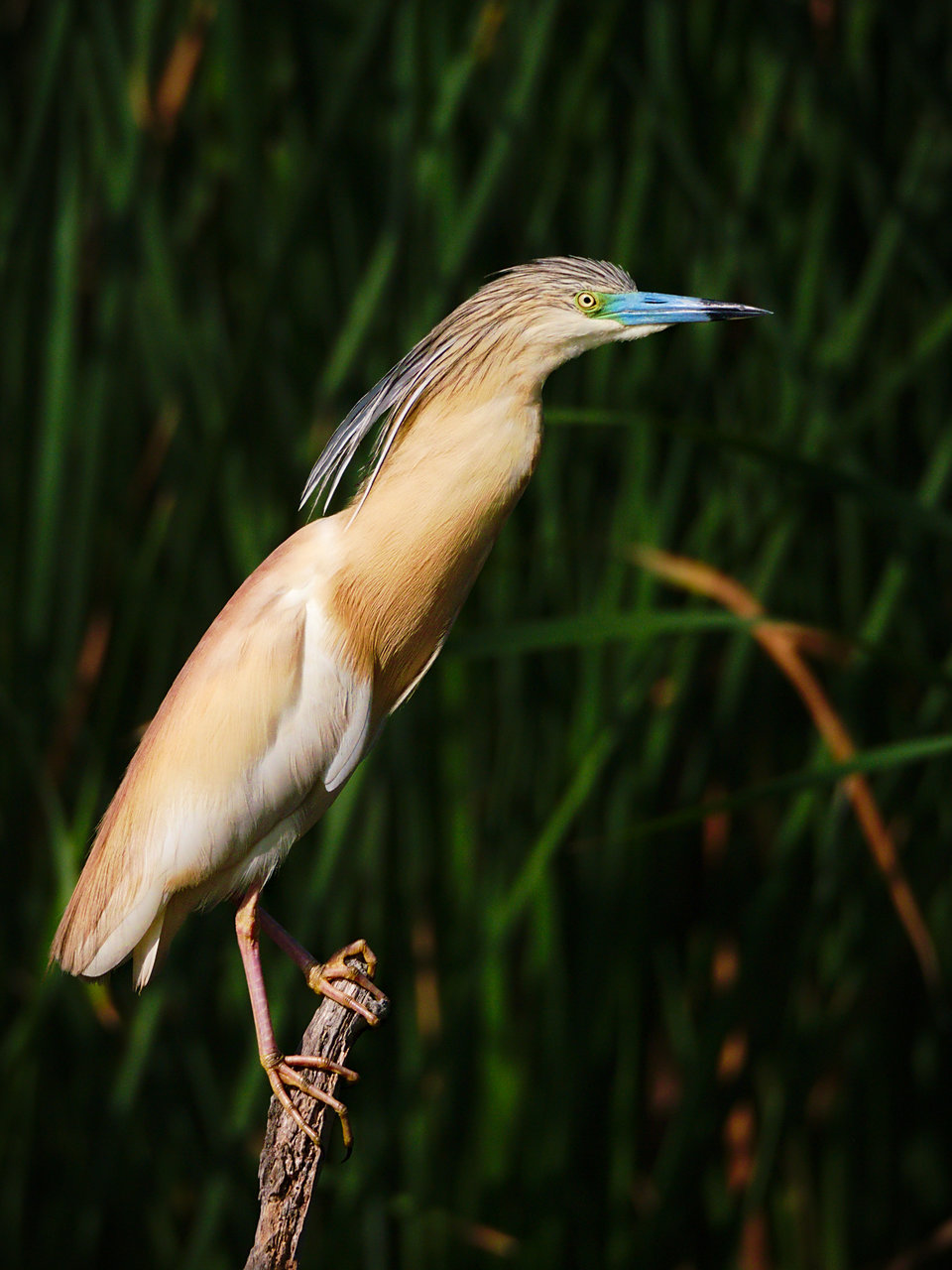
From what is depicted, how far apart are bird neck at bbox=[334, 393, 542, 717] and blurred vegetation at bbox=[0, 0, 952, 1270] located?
0.38 m

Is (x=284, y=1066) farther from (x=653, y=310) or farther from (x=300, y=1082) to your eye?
(x=653, y=310)

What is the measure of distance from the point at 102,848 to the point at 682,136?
0.89 m

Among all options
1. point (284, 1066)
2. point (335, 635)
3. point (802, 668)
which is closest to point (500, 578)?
point (802, 668)

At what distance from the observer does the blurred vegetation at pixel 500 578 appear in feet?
4.16

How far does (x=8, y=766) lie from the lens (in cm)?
133

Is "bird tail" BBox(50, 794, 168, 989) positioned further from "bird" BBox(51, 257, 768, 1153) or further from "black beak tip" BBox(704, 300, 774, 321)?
"black beak tip" BBox(704, 300, 774, 321)

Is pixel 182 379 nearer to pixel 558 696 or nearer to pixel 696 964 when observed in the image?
pixel 558 696

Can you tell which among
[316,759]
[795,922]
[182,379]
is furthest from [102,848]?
[795,922]

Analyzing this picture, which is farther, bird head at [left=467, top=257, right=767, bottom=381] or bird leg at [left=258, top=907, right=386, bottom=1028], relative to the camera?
bird leg at [left=258, top=907, right=386, bottom=1028]

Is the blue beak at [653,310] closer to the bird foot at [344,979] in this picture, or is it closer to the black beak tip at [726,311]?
the black beak tip at [726,311]

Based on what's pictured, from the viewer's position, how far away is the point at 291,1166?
844 mm

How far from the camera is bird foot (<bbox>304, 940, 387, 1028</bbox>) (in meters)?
0.87

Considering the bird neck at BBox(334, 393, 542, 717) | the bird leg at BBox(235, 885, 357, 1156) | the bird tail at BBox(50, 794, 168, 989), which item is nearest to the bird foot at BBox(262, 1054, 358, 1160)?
the bird leg at BBox(235, 885, 357, 1156)

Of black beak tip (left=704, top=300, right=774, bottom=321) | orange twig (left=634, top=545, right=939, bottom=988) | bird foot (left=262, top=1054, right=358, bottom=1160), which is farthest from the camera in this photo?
orange twig (left=634, top=545, right=939, bottom=988)
